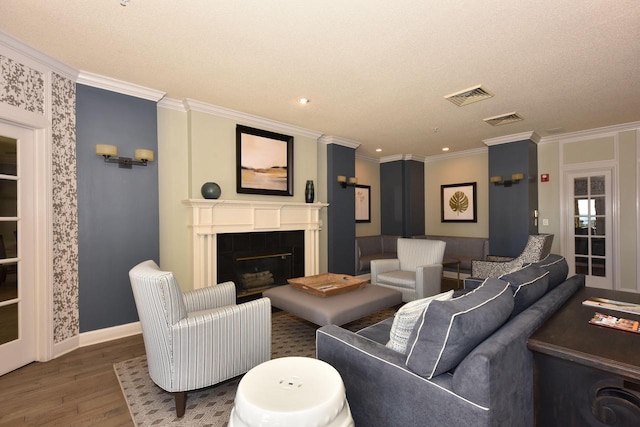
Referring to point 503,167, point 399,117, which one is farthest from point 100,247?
point 503,167

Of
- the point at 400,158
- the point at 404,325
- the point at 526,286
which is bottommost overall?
the point at 404,325

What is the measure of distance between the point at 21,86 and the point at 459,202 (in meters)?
6.72

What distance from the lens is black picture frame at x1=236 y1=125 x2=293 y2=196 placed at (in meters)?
4.11

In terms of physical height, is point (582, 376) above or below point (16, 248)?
below

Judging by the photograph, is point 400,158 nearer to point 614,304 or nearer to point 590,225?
point 590,225

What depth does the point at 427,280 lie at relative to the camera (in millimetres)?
3848

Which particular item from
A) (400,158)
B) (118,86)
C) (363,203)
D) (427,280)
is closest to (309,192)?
(427,280)

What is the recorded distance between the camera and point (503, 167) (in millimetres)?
5277

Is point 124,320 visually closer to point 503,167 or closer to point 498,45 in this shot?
point 498,45

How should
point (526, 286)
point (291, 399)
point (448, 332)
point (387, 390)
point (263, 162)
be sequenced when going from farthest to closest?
1. point (263, 162)
2. point (526, 286)
3. point (387, 390)
4. point (448, 332)
5. point (291, 399)

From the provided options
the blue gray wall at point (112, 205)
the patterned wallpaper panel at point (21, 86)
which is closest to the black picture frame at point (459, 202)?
the blue gray wall at point (112, 205)

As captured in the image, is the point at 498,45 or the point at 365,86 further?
the point at 365,86

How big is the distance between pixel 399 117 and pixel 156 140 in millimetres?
3045

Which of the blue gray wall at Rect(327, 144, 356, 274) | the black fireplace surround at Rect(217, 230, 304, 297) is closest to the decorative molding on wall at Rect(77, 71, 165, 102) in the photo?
the black fireplace surround at Rect(217, 230, 304, 297)
